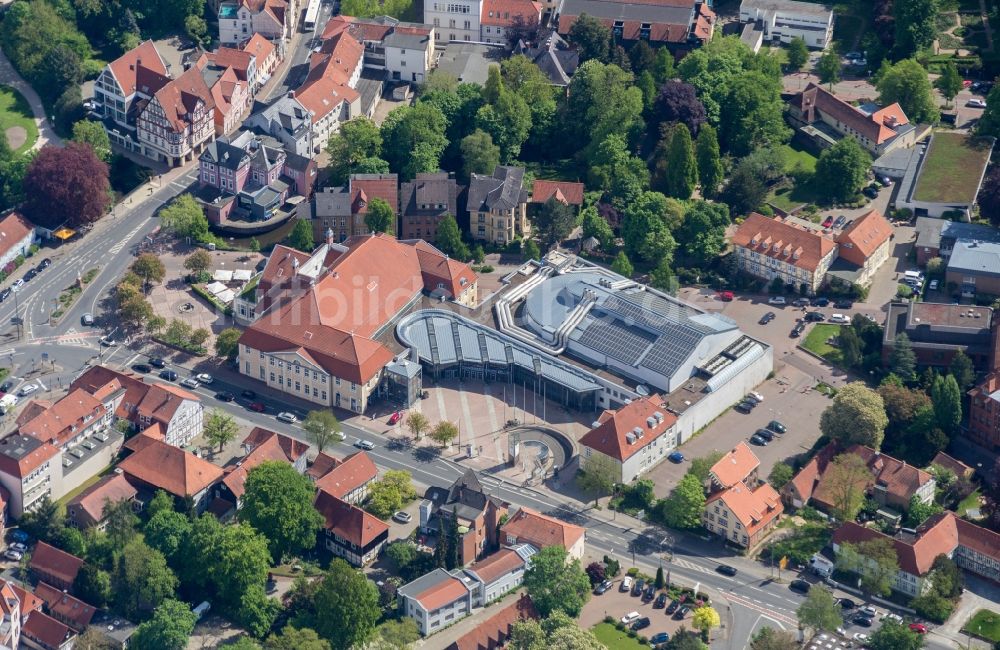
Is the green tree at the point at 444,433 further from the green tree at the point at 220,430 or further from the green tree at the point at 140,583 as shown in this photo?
the green tree at the point at 140,583

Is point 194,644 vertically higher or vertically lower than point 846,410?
lower

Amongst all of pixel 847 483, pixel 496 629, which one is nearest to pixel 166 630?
pixel 496 629

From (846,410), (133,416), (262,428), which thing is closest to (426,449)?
(262,428)

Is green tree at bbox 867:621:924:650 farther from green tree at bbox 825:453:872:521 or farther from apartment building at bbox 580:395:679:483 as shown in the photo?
apartment building at bbox 580:395:679:483

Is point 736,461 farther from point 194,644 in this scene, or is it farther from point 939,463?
point 194,644

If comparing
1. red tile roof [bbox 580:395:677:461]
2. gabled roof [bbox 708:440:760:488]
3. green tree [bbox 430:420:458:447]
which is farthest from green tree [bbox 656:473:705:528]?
green tree [bbox 430:420:458:447]

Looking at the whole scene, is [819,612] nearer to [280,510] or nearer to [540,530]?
[540,530]
